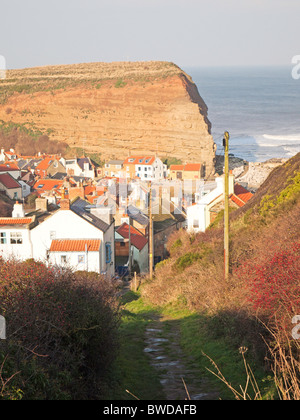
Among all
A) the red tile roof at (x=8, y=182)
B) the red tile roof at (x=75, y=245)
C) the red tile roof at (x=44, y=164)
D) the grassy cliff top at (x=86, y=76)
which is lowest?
the red tile roof at (x=44, y=164)

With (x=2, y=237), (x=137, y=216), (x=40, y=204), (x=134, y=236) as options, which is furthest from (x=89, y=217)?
(x=137, y=216)

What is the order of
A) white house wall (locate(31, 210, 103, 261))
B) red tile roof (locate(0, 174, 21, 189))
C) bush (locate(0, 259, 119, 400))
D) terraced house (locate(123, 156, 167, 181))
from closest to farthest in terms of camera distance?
bush (locate(0, 259, 119, 400)) → white house wall (locate(31, 210, 103, 261)) → red tile roof (locate(0, 174, 21, 189)) → terraced house (locate(123, 156, 167, 181))

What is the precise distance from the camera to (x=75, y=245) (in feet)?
94.3

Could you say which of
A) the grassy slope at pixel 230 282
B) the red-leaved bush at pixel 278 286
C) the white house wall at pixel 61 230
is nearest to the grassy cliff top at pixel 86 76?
the white house wall at pixel 61 230

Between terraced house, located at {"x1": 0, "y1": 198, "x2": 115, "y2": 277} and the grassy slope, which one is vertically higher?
the grassy slope

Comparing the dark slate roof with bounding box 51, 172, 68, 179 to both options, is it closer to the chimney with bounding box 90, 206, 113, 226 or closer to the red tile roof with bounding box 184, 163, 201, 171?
the red tile roof with bounding box 184, 163, 201, 171

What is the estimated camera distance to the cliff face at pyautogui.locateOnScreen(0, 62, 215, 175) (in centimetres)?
10688

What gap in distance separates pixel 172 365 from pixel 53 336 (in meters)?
4.70

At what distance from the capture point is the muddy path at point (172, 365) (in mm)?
10953

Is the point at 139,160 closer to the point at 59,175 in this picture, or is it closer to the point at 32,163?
the point at 59,175

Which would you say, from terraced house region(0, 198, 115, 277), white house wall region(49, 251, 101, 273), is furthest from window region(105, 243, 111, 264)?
white house wall region(49, 251, 101, 273)

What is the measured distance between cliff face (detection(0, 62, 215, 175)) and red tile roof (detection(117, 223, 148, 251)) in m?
59.7

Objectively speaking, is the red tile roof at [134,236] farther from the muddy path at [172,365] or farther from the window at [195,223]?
the muddy path at [172,365]

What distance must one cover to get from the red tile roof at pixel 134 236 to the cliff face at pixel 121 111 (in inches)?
2352
